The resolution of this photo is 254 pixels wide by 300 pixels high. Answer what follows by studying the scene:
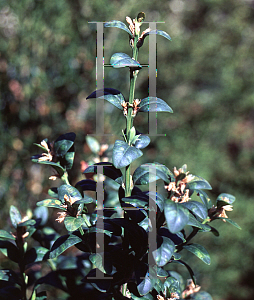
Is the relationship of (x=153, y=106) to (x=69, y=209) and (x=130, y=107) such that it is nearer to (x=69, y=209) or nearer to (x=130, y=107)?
(x=130, y=107)

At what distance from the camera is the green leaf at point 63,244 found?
40 centimetres

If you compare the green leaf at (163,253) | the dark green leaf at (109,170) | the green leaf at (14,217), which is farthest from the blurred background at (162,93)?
the green leaf at (163,253)

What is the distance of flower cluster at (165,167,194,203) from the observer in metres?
0.38

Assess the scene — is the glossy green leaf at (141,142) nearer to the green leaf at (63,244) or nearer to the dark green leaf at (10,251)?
the green leaf at (63,244)

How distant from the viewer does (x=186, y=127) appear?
86.7 inches

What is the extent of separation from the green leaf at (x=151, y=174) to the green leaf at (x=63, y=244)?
0.12 m

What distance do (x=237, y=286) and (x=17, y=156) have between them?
1.94 m

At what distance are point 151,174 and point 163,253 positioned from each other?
4.2 inches

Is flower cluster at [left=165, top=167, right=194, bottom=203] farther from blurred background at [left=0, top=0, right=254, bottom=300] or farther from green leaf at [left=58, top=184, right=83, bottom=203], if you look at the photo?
blurred background at [left=0, top=0, right=254, bottom=300]

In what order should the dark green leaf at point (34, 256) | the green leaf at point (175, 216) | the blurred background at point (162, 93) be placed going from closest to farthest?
the green leaf at point (175, 216) < the dark green leaf at point (34, 256) < the blurred background at point (162, 93)

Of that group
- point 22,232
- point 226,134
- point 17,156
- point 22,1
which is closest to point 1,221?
point 17,156

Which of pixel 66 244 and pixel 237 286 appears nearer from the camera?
→ pixel 66 244

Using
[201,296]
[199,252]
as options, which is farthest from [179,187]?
[201,296]

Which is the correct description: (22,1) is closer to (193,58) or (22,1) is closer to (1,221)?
(1,221)
